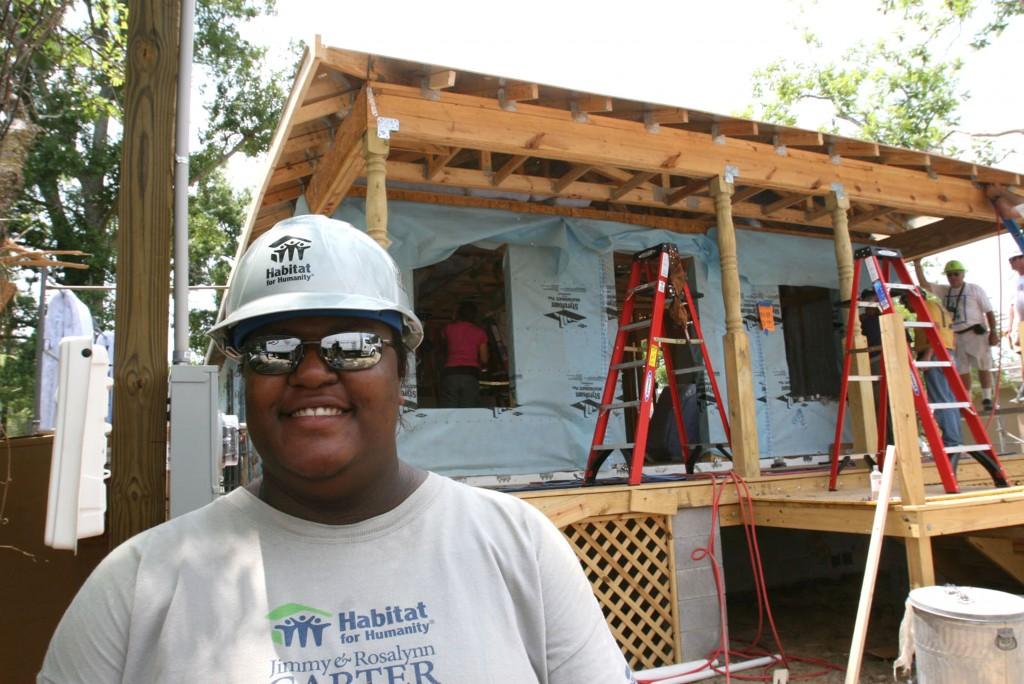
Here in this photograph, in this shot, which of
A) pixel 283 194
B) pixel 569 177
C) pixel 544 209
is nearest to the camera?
pixel 569 177

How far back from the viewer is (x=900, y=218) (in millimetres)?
9078

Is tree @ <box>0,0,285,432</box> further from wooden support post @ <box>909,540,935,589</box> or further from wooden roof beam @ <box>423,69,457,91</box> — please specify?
wooden support post @ <box>909,540,935,589</box>

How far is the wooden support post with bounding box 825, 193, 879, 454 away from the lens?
20.8 feet

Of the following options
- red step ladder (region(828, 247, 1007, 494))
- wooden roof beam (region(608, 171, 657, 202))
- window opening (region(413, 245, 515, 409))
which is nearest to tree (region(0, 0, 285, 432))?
window opening (region(413, 245, 515, 409))

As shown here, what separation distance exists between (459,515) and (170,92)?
1255 millimetres

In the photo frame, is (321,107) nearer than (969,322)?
Yes

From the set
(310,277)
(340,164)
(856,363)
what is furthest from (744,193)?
(310,277)

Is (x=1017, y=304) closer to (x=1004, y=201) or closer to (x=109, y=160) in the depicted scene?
(x=1004, y=201)

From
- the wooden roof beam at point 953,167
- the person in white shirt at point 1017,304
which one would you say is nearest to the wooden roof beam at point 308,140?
the wooden roof beam at point 953,167

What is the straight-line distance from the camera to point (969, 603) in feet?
12.1

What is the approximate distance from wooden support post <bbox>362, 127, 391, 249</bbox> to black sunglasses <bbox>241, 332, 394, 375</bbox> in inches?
135

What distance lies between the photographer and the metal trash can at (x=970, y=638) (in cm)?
355

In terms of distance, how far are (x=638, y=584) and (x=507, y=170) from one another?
364cm

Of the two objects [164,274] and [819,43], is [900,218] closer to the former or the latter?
[164,274]
